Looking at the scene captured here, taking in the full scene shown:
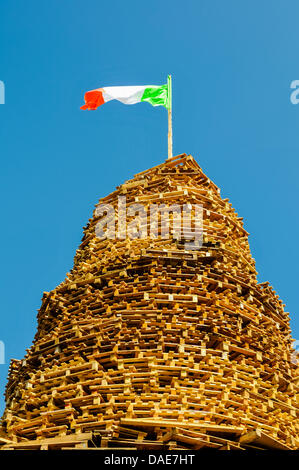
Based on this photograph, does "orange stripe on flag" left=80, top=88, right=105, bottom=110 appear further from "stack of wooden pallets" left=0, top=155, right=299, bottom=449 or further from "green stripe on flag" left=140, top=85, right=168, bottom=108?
"stack of wooden pallets" left=0, top=155, right=299, bottom=449

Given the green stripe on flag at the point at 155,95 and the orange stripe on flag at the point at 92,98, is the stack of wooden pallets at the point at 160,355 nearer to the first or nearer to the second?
the orange stripe on flag at the point at 92,98

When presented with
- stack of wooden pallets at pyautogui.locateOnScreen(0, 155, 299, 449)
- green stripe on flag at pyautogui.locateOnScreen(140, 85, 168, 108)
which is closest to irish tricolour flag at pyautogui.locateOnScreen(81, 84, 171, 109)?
green stripe on flag at pyautogui.locateOnScreen(140, 85, 168, 108)

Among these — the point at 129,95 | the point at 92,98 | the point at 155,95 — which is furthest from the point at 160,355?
the point at 155,95

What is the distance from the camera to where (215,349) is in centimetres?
2333

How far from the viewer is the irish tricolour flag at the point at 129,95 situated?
4019 cm

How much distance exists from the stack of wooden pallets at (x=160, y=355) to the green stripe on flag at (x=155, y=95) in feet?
37.8

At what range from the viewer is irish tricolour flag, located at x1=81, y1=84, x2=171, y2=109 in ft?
132

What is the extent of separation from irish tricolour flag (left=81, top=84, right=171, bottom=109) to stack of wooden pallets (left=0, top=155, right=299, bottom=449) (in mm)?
11363

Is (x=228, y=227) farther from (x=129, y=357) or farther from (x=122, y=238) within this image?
(x=129, y=357)

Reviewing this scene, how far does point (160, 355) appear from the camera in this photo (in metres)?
21.8

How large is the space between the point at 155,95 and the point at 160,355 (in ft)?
75.2

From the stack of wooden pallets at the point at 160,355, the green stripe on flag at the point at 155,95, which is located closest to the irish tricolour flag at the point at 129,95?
the green stripe on flag at the point at 155,95

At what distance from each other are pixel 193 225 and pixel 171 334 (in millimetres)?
7287
